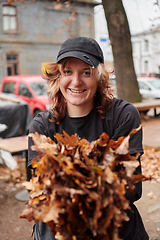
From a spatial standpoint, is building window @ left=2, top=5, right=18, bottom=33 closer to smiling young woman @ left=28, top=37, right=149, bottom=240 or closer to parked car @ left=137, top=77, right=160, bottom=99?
parked car @ left=137, top=77, right=160, bottom=99

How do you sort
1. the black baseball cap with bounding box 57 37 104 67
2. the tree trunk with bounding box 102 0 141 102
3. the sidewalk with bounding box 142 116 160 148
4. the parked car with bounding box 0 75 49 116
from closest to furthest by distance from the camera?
the black baseball cap with bounding box 57 37 104 67 < the sidewalk with bounding box 142 116 160 148 < the tree trunk with bounding box 102 0 141 102 < the parked car with bounding box 0 75 49 116

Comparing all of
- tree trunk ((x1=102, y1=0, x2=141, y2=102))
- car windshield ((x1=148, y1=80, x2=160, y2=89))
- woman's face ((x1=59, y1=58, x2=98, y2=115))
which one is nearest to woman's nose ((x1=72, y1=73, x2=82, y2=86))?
woman's face ((x1=59, y1=58, x2=98, y2=115))

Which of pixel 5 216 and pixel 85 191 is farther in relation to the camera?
pixel 5 216

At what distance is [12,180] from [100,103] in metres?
3.29

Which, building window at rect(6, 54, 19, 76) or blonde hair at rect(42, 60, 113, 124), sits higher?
building window at rect(6, 54, 19, 76)

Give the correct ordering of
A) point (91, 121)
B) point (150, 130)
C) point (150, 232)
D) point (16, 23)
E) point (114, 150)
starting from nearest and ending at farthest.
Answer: point (114, 150), point (91, 121), point (150, 232), point (150, 130), point (16, 23)

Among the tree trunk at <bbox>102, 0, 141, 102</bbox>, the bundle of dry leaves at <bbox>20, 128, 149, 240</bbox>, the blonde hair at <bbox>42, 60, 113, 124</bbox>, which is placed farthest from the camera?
the tree trunk at <bbox>102, 0, 141, 102</bbox>

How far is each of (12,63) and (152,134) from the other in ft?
63.4

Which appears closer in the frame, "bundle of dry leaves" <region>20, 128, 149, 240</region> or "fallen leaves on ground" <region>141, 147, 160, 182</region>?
"bundle of dry leaves" <region>20, 128, 149, 240</region>

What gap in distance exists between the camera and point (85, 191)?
1.10 metres

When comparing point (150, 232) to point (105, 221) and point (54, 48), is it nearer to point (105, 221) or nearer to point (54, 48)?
point (105, 221)

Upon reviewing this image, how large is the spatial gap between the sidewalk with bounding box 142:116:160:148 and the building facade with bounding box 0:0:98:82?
16.4 meters

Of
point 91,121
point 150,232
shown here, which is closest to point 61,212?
point 91,121

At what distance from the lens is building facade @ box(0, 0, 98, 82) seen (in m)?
22.9
